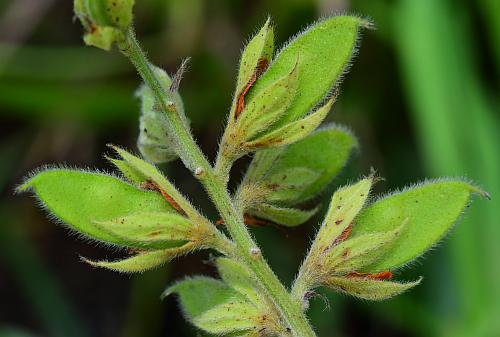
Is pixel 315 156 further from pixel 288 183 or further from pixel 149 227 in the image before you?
pixel 149 227

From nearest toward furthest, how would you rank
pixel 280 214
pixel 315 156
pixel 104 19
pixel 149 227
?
pixel 104 19 < pixel 149 227 < pixel 280 214 < pixel 315 156

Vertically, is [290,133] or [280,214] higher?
[290,133]

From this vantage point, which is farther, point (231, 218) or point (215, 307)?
point (215, 307)

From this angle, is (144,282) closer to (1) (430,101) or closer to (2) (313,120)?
(1) (430,101)

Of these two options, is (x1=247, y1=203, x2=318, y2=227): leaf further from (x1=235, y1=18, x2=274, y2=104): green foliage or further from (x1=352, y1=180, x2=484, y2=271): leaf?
(x1=235, y1=18, x2=274, y2=104): green foliage

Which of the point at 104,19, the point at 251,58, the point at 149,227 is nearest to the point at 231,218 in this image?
the point at 149,227
